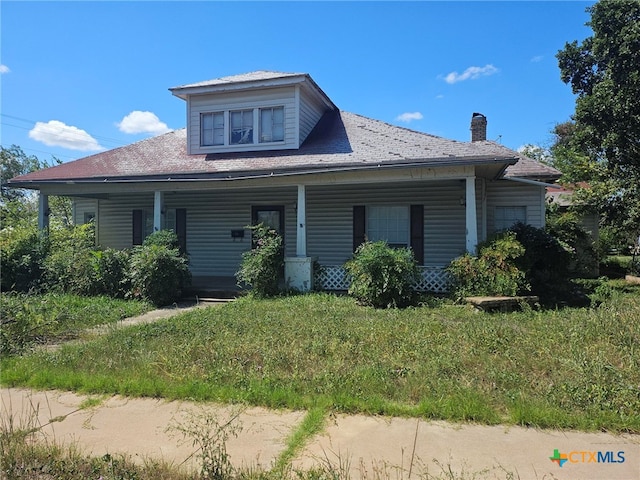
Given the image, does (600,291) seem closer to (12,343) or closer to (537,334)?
(537,334)

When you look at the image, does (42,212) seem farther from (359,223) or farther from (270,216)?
(359,223)

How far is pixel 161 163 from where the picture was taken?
521 inches

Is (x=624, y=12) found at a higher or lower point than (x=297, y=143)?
higher

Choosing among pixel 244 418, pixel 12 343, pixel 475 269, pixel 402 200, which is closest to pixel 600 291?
pixel 475 269

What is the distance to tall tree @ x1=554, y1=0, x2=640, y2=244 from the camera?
14586 mm

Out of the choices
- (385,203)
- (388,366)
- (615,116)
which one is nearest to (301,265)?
(385,203)

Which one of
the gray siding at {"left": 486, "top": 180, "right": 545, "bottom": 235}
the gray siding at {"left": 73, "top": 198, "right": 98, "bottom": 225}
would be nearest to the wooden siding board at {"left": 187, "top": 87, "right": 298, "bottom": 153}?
the gray siding at {"left": 73, "top": 198, "right": 98, "bottom": 225}

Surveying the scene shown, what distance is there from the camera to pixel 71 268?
10875 millimetres

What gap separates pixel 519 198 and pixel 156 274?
10160 mm

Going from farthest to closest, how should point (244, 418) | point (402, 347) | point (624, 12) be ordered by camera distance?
point (624, 12), point (402, 347), point (244, 418)

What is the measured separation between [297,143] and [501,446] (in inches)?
425

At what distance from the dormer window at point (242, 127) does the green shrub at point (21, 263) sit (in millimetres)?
5863

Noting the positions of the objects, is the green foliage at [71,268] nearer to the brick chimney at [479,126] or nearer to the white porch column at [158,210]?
the white porch column at [158,210]

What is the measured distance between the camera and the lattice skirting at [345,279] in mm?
9945
